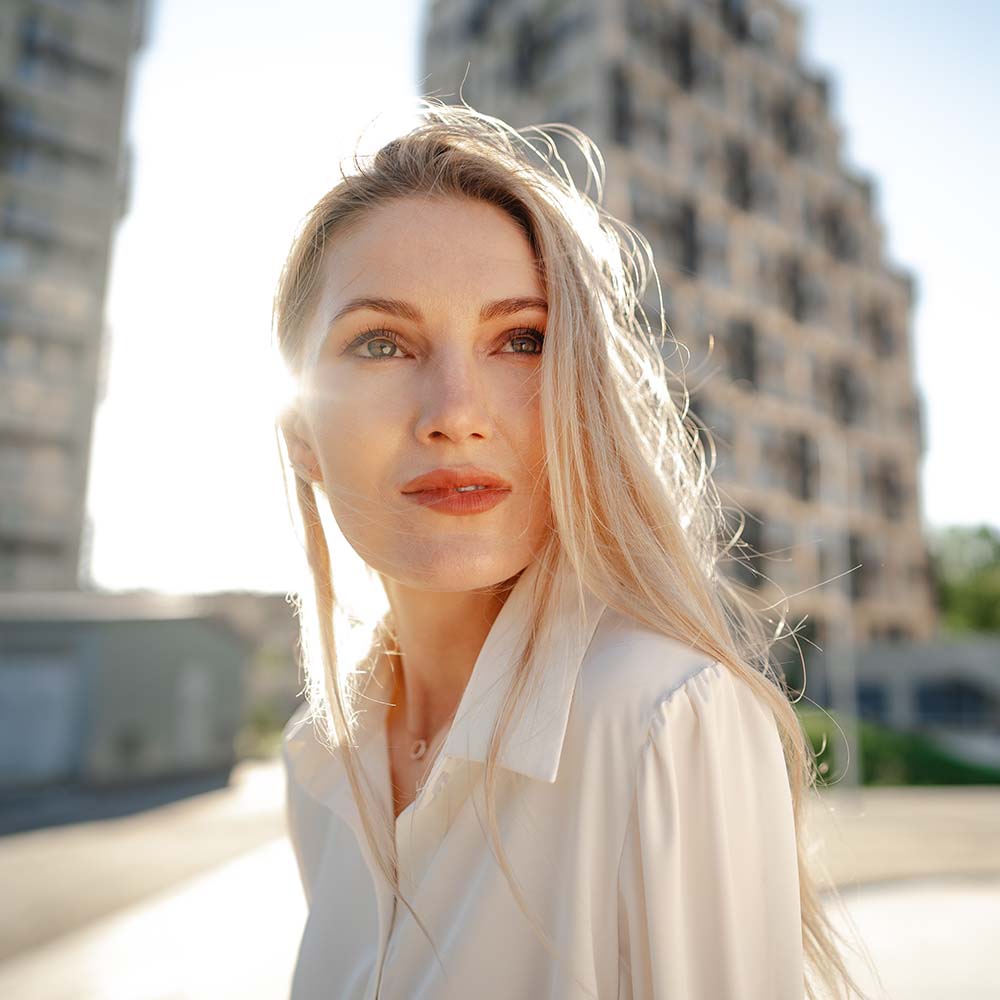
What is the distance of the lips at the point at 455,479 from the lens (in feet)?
4.72

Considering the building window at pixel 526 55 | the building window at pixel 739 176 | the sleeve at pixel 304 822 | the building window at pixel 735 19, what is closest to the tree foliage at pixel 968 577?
the building window at pixel 739 176

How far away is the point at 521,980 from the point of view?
51.2 inches

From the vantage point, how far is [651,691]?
1.21 meters

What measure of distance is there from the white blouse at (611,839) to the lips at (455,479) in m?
0.21

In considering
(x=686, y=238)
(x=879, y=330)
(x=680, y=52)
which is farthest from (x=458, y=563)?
(x=879, y=330)

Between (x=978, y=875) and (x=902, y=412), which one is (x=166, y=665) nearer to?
(x=978, y=875)

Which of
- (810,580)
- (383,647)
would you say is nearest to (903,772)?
(810,580)

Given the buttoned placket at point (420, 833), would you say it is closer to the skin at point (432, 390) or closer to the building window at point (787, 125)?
the skin at point (432, 390)

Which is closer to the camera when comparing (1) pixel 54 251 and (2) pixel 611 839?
(2) pixel 611 839

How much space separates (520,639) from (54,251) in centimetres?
3522

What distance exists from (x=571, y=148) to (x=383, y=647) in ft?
102

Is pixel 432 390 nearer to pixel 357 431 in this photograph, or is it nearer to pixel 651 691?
pixel 357 431

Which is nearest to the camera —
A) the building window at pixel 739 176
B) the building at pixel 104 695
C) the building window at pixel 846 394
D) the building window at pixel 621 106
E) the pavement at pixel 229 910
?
the pavement at pixel 229 910

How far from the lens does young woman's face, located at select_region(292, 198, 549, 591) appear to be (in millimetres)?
1451
